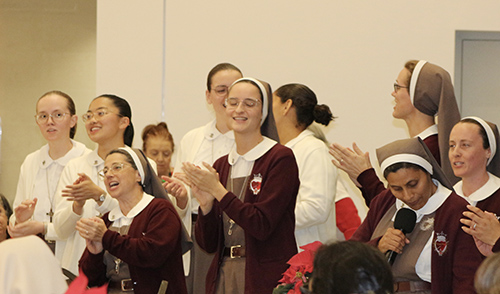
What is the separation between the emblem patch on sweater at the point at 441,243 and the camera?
10.9 ft

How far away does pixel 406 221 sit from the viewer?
3461 mm

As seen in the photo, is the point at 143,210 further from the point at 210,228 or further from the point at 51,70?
the point at 51,70

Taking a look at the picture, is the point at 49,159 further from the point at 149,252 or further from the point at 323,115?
the point at 323,115

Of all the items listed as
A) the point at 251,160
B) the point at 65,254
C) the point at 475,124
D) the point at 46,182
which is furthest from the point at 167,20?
the point at 475,124

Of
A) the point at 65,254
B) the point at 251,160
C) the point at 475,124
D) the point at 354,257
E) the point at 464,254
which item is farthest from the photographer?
the point at 65,254

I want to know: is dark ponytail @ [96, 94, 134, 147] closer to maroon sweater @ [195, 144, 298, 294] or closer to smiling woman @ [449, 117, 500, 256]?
maroon sweater @ [195, 144, 298, 294]

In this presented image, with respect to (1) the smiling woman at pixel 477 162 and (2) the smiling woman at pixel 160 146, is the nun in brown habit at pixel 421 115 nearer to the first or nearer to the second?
(1) the smiling woman at pixel 477 162

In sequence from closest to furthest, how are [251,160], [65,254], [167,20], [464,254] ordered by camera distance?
[464,254] < [251,160] < [65,254] < [167,20]

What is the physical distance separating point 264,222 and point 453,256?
1.00m

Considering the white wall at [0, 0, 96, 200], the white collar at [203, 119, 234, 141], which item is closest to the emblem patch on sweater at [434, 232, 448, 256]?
the white collar at [203, 119, 234, 141]

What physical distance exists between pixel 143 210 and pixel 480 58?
13.5ft

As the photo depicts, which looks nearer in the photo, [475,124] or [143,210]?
[475,124]

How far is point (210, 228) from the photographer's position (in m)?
4.02

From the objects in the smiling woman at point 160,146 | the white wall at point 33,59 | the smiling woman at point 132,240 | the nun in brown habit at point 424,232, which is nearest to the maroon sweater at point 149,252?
the smiling woman at point 132,240
